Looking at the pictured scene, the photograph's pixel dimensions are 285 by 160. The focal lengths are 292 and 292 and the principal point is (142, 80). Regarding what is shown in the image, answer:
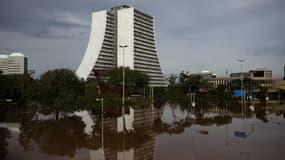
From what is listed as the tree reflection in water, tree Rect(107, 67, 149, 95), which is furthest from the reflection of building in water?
tree Rect(107, 67, 149, 95)

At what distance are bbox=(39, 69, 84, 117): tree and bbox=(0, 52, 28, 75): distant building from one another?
11076 centimetres

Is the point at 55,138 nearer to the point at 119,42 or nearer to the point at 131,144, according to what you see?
the point at 131,144

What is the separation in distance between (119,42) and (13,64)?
2647 inches

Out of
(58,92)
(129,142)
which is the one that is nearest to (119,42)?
(58,92)

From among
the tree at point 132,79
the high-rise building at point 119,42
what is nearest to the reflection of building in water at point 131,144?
the tree at point 132,79

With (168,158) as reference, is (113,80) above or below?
above

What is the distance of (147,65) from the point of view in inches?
3994

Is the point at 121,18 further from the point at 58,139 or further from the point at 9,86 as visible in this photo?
the point at 58,139

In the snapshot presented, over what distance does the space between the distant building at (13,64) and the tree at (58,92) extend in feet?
363

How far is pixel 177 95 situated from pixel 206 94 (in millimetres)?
5777

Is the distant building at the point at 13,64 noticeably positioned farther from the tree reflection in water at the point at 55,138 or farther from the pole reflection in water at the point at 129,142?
the pole reflection in water at the point at 129,142

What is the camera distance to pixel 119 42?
96.4 m

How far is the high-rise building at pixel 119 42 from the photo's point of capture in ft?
295

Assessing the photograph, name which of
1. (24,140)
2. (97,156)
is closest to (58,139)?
(24,140)
